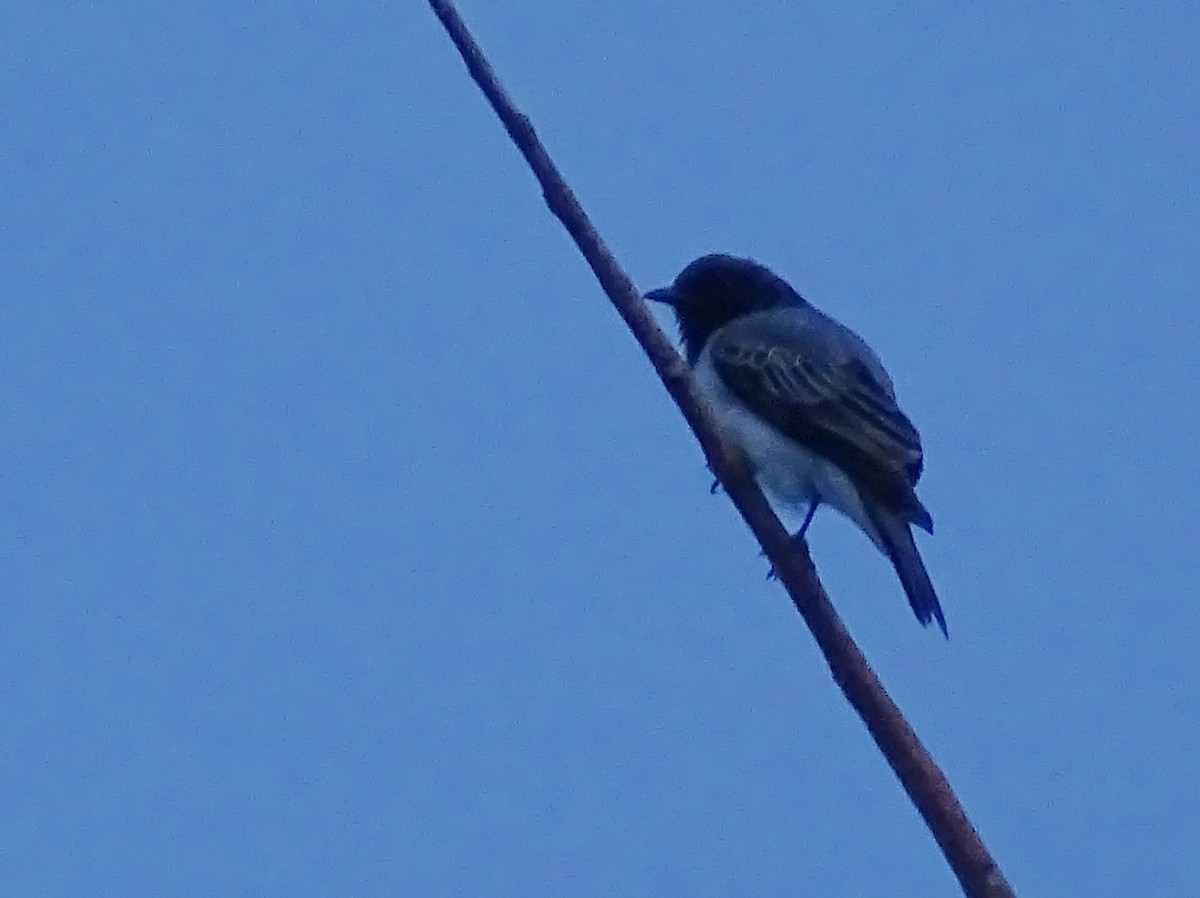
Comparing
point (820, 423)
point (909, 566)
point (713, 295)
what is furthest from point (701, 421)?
point (713, 295)

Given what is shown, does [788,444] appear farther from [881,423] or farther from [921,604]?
[921,604]

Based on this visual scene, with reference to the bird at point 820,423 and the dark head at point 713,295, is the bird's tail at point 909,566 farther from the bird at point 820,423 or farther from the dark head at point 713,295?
the dark head at point 713,295

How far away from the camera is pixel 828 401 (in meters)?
5.68

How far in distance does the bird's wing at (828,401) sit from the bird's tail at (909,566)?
0.17ft

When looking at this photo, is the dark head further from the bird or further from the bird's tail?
the bird's tail

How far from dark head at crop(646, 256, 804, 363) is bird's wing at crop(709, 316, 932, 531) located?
1.26ft

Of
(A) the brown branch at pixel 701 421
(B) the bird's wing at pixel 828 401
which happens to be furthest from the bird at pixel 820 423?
(A) the brown branch at pixel 701 421

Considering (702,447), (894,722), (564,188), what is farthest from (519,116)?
(894,722)

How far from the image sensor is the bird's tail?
4.63 m

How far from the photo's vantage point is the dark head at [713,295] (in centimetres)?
675

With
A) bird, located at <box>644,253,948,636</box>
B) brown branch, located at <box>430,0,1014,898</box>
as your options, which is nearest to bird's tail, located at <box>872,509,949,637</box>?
bird, located at <box>644,253,948,636</box>

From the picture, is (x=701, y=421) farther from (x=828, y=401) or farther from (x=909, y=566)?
(x=828, y=401)

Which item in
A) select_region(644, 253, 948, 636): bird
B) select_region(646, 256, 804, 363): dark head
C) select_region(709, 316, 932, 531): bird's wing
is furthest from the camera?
select_region(646, 256, 804, 363): dark head

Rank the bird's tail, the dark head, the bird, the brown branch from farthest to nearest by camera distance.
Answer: the dark head → the bird → the bird's tail → the brown branch
